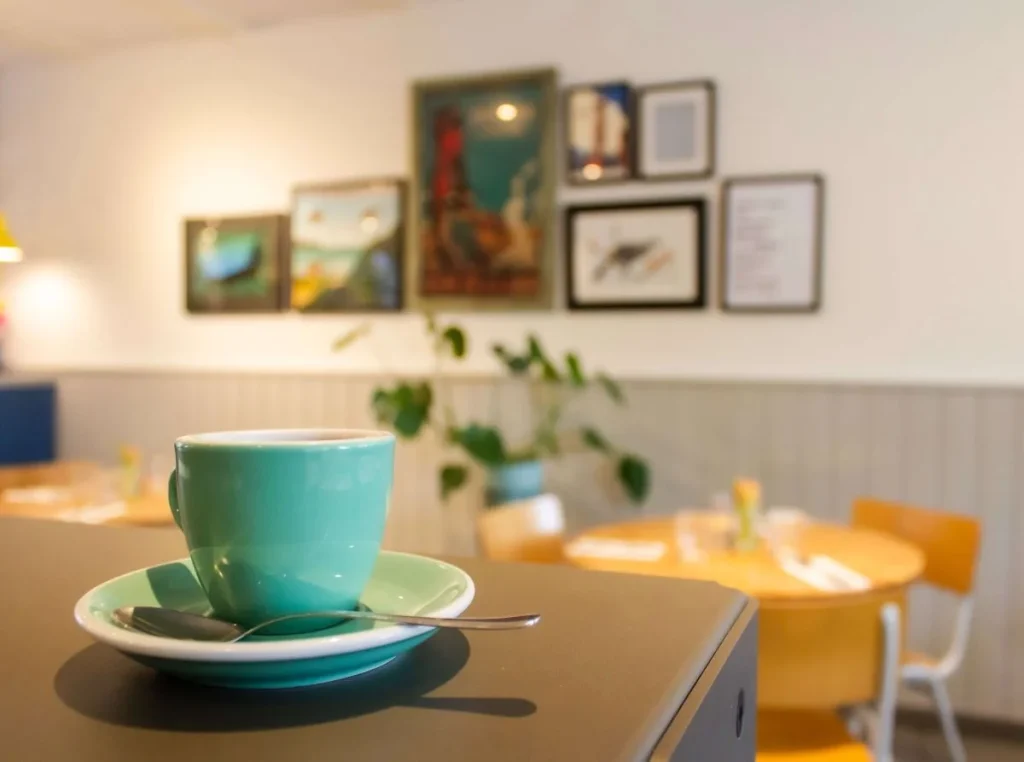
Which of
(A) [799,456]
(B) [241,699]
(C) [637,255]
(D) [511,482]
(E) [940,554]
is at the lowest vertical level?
(E) [940,554]

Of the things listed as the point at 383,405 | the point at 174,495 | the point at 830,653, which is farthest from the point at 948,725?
the point at 174,495

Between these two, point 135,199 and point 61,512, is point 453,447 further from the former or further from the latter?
point 135,199

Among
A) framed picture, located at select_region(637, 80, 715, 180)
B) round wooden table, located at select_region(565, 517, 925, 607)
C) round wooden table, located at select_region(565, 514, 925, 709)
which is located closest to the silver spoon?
round wooden table, located at select_region(565, 514, 925, 709)

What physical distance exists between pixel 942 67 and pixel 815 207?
0.63m

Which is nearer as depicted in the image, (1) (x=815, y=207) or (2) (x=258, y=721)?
(2) (x=258, y=721)

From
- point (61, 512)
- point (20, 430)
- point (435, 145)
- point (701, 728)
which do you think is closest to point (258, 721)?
point (701, 728)

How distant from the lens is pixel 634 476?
340 centimetres

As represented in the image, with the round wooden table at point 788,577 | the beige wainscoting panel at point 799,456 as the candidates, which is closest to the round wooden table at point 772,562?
the round wooden table at point 788,577

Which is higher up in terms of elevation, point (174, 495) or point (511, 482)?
point (174, 495)

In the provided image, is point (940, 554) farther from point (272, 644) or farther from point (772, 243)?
point (272, 644)

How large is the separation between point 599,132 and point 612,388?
1033 mm

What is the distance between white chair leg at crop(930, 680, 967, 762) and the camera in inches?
106

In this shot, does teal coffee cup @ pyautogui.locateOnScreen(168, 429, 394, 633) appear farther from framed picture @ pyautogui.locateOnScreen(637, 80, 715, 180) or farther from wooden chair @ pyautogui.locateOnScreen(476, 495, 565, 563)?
framed picture @ pyautogui.locateOnScreen(637, 80, 715, 180)

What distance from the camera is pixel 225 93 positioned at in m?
4.25
